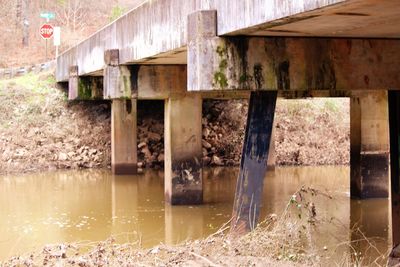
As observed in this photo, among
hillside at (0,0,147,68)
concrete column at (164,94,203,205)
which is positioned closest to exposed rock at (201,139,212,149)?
concrete column at (164,94,203,205)

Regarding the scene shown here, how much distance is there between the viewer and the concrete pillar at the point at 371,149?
15992 millimetres

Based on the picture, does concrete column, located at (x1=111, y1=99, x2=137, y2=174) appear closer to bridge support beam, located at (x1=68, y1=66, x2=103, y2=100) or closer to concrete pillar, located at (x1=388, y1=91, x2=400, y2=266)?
bridge support beam, located at (x1=68, y1=66, x2=103, y2=100)

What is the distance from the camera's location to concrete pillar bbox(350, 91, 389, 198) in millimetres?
15992

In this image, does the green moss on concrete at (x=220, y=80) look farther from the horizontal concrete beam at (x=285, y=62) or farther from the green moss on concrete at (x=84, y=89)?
the green moss on concrete at (x=84, y=89)

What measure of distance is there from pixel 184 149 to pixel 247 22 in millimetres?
7172

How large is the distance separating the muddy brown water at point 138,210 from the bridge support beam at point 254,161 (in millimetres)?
1087

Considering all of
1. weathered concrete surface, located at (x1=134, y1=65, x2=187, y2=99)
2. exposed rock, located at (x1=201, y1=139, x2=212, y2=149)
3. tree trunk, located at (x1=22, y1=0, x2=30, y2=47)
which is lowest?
exposed rock, located at (x1=201, y1=139, x2=212, y2=149)

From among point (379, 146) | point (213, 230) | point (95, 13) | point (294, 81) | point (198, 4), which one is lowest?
point (213, 230)

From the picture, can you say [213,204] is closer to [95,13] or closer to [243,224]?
[243,224]

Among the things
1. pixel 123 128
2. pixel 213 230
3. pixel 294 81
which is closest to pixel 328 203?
pixel 213 230

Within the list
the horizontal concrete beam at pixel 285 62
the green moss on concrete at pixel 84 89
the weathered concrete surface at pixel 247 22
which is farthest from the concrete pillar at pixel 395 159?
the green moss on concrete at pixel 84 89

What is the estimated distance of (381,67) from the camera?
10125 millimetres

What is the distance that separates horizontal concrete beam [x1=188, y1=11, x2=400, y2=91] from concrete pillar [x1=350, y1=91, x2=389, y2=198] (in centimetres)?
600

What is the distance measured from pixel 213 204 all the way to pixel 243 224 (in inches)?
197
